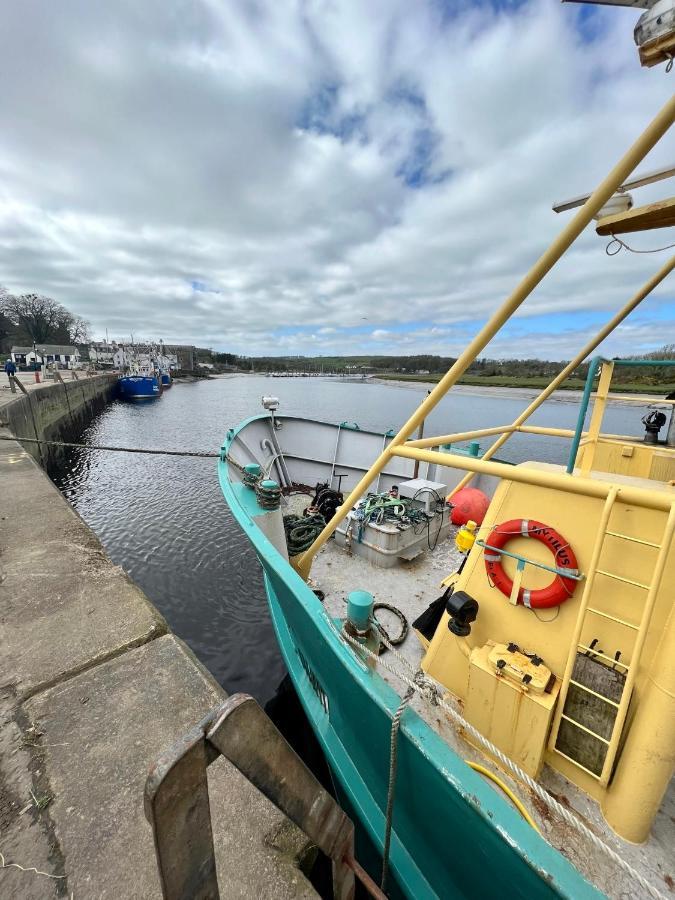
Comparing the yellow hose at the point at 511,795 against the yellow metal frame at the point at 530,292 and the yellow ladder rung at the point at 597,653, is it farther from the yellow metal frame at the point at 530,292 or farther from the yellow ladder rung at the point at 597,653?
the yellow metal frame at the point at 530,292

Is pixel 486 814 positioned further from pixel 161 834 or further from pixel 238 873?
pixel 161 834

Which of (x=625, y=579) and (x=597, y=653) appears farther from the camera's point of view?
(x=597, y=653)

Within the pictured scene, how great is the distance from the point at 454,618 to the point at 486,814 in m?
1.19

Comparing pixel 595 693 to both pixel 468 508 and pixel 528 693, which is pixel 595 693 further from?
pixel 468 508

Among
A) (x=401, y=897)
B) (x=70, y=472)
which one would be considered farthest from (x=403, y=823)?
(x=70, y=472)

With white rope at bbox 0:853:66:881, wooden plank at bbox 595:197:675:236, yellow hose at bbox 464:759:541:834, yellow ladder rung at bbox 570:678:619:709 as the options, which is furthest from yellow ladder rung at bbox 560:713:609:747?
wooden plank at bbox 595:197:675:236

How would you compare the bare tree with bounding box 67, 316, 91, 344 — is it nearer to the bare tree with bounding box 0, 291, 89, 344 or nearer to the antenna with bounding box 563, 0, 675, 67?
the bare tree with bounding box 0, 291, 89, 344

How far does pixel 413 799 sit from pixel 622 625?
62.8 inches

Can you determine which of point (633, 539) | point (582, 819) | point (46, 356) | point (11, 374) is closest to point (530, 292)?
point (633, 539)

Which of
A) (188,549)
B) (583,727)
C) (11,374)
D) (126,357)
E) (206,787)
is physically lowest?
(188,549)

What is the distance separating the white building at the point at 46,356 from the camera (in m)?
62.1

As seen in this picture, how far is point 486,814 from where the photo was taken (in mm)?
1464

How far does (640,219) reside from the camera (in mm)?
2365

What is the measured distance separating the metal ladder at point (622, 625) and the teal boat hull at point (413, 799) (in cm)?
94
